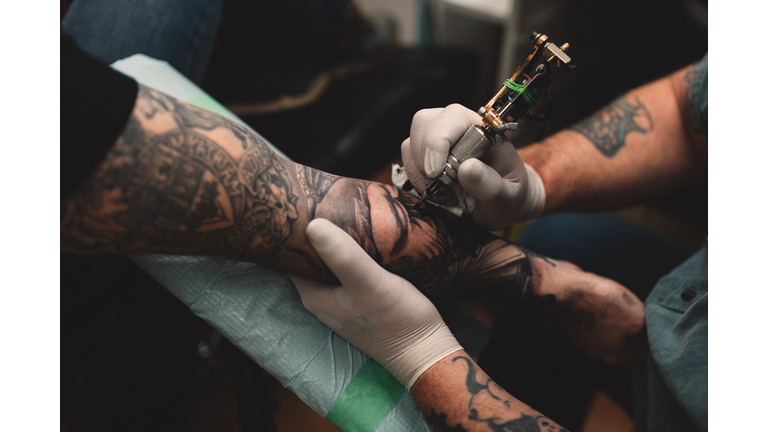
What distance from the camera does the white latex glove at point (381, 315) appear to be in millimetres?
727

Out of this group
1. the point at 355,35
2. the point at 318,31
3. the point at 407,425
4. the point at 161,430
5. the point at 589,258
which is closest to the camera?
the point at 407,425

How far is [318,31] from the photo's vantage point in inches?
61.9

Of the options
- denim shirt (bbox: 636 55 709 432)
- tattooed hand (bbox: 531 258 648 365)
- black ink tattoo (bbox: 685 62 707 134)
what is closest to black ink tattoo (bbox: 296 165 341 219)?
tattooed hand (bbox: 531 258 648 365)

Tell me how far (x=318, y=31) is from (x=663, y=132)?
1.24 metres

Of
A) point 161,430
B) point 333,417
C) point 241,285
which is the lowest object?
point 161,430

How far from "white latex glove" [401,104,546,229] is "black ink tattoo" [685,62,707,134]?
0.53 metres

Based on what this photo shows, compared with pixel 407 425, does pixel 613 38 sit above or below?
above

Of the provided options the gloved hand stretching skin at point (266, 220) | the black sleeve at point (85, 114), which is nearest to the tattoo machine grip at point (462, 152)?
the gloved hand stretching skin at point (266, 220)

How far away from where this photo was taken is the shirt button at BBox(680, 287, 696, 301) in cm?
90

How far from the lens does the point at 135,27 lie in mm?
1015

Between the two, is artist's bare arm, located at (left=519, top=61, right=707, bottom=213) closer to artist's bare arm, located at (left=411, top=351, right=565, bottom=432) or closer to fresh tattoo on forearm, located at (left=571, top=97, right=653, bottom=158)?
fresh tattoo on forearm, located at (left=571, top=97, right=653, bottom=158)

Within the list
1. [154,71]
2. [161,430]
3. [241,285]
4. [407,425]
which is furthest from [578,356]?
[154,71]

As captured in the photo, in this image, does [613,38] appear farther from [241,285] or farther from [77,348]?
[77,348]

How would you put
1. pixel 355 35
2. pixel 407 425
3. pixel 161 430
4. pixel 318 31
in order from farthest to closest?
1. pixel 355 35
2. pixel 318 31
3. pixel 161 430
4. pixel 407 425
